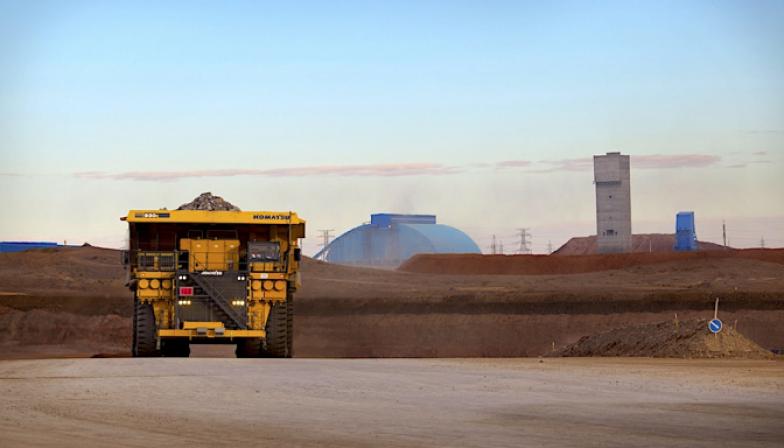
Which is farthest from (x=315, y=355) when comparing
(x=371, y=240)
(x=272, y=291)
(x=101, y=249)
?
(x=371, y=240)

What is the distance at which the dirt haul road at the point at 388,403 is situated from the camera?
15148 mm

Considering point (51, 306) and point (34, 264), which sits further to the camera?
point (34, 264)

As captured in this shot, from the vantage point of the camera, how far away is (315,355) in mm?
51031

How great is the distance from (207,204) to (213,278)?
1944 cm

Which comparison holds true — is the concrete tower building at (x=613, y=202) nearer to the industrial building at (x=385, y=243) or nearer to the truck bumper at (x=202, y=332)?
the industrial building at (x=385, y=243)

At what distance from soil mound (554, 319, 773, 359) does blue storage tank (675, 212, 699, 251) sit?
83684 mm

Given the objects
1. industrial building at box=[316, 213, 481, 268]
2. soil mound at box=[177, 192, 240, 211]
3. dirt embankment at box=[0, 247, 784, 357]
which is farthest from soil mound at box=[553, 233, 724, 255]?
soil mound at box=[177, 192, 240, 211]

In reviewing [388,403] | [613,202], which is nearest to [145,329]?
[388,403]

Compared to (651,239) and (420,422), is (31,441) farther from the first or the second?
(651,239)

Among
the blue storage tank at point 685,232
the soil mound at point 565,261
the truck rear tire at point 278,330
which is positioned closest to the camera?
the truck rear tire at point 278,330

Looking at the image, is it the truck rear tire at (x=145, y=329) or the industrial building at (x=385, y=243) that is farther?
the industrial building at (x=385, y=243)

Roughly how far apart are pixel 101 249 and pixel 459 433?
9263 cm

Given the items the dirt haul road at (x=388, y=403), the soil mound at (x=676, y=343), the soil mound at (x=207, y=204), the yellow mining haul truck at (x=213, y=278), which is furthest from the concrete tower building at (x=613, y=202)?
the dirt haul road at (x=388, y=403)

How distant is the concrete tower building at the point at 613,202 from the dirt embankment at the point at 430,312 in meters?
14.2
